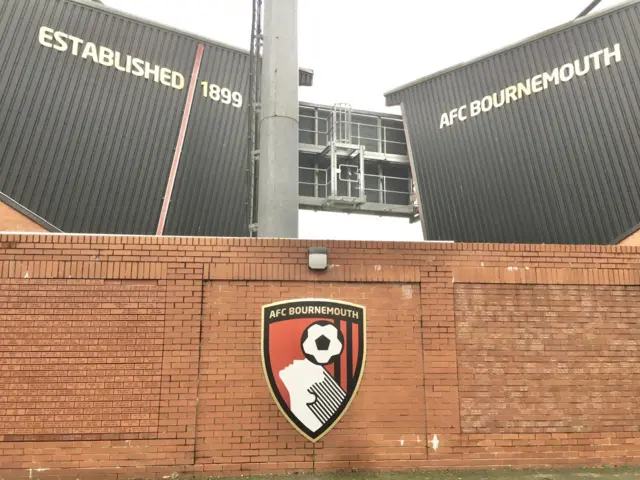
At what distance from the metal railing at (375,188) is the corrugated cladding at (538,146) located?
1.32m

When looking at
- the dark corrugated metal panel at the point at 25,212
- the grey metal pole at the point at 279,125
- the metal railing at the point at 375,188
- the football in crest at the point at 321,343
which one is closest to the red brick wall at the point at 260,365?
the football in crest at the point at 321,343

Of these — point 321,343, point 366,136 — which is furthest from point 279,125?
point 366,136

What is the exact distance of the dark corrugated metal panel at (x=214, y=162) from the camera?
13992 millimetres

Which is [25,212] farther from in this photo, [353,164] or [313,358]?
[353,164]

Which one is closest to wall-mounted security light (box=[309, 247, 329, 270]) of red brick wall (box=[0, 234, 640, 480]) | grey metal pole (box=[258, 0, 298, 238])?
red brick wall (box=[0, 234, 640, 480])

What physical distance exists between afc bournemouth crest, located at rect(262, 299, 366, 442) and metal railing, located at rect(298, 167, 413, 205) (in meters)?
12.0

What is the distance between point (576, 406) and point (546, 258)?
1.96 m

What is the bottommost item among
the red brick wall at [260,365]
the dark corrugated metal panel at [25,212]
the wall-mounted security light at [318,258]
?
the red brick wall at [260,365]

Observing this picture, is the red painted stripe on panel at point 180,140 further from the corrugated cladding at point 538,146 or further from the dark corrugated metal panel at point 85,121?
the corrugated cladding at point 538,146

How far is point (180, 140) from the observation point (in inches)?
547

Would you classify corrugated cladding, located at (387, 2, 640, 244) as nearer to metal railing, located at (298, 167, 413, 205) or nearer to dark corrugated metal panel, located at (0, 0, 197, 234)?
metal railing, located at (298, 167, 413, 205)

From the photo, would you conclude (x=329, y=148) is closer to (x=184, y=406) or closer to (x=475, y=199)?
(x=475, y=199)

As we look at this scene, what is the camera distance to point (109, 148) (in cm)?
1279

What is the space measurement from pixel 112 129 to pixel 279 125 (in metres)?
5.74
